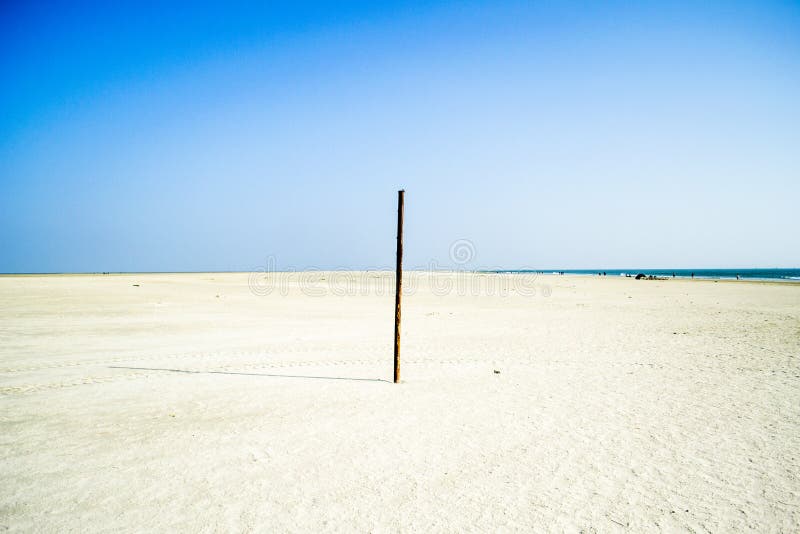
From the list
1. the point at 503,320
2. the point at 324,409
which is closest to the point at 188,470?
the point at 324,409

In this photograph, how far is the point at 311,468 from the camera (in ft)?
15.9

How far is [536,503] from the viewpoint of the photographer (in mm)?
4137

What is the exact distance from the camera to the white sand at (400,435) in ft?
13.1

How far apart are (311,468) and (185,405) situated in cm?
344

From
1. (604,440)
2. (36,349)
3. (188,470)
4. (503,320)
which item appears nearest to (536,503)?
(604,440)

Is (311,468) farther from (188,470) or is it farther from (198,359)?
(198,359)

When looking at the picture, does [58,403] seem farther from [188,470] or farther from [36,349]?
[36,349]

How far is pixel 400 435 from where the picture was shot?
582 cm

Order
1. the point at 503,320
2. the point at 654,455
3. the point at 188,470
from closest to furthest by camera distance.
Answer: the point at 188,470 → the point at 654,455 → the point at 503,320

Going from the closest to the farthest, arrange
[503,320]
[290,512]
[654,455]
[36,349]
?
[290,512] < [654,455] < [36,349] < [503,320]

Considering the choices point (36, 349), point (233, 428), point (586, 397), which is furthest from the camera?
point (36, 349)

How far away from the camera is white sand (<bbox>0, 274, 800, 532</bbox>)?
4.01m

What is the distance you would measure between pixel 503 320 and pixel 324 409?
42.9 feet

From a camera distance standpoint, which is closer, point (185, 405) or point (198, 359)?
point (185, 405)
